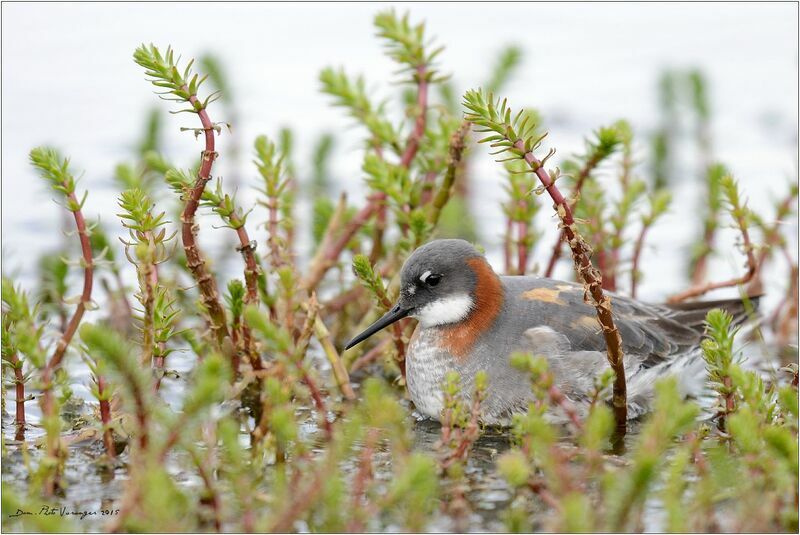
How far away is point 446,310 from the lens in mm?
6289

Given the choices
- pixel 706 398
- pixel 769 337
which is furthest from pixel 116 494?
pixel 769 337

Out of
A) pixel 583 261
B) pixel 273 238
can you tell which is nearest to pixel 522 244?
pixel 273 238

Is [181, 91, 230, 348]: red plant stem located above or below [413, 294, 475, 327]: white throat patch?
above

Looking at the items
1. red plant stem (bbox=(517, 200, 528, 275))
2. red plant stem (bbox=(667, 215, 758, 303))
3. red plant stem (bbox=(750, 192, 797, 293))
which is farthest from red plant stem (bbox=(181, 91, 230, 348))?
red plant stem (bbox=(750, 192, 797, 293))

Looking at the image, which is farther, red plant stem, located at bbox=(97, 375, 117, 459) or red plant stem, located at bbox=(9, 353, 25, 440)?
red plant stem, located at bbox=(9, 353, 25, 440)

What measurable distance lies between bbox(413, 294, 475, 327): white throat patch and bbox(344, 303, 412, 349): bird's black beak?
14cm

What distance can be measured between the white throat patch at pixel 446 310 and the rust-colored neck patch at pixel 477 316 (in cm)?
4

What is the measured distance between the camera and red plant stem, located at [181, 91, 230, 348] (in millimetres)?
4949

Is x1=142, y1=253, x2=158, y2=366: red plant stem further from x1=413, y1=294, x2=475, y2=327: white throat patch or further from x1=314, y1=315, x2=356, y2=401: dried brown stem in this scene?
x1=413, y1=294, x2=475, y2=327: white throat patch

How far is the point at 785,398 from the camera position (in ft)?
14.2

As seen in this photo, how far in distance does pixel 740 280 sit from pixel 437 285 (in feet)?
6.49

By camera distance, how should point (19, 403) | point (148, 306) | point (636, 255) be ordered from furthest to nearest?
point (636, 255) → point (19, 403) → point (148, 306)

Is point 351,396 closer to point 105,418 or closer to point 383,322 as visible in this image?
point 383,322

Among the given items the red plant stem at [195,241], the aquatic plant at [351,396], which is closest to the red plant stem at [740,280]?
the aquatic plant at [351,396]
